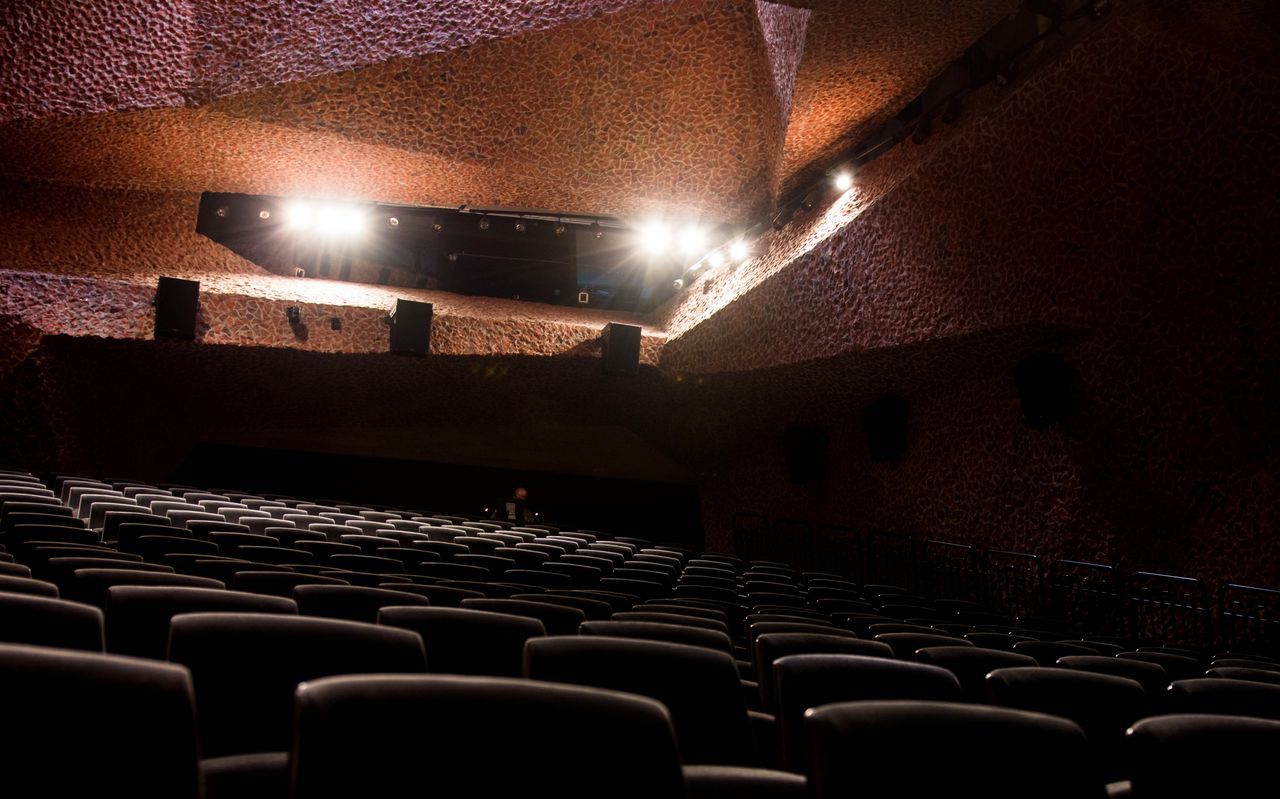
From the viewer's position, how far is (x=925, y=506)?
9.60 meters

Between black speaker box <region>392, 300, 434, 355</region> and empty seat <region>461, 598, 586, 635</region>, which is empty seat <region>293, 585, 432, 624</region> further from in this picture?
black speaker box <region>392, 300, 434, 355</region>

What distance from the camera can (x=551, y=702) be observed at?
106cm

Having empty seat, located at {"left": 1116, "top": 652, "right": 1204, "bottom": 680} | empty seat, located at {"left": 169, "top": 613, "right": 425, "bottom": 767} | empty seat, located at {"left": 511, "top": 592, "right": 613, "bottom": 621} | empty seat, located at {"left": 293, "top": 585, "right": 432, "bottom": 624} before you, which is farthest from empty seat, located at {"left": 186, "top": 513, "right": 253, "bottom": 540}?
empty seat, located at {"left": 1116, "top": 652, "right": 1204, "bottom": 680}

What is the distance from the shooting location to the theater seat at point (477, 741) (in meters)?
0.93

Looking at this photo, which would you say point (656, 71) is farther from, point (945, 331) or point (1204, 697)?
point (1204, 697)

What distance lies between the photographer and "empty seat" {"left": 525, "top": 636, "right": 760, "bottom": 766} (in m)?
1.62

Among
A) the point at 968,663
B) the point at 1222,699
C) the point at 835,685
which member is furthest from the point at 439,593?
the point at 1222,699

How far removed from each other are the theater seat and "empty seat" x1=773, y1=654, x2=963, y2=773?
28.5 inches

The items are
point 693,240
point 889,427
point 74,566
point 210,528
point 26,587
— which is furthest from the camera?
point 693,240

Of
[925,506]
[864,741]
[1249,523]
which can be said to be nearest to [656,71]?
[925,506]

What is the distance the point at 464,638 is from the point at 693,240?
1008 centimetres

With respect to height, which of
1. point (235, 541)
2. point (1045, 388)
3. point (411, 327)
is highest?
point (411, 327)

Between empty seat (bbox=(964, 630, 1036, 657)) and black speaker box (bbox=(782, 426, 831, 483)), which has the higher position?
black speaker box (bbox=(782, 426, 831, 483))

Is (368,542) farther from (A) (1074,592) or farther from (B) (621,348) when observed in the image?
(B) (621,348)
